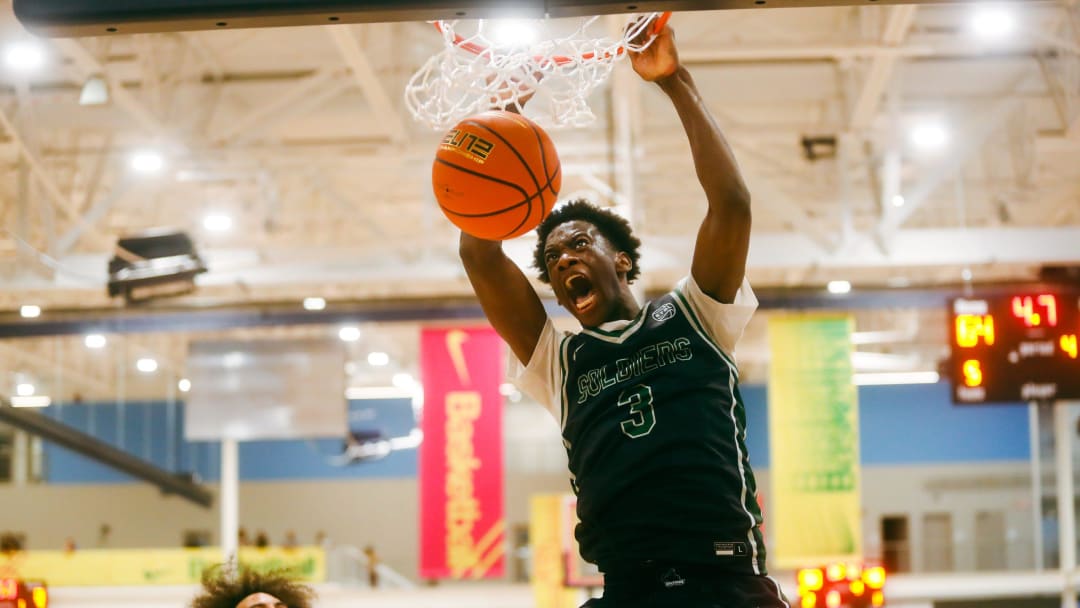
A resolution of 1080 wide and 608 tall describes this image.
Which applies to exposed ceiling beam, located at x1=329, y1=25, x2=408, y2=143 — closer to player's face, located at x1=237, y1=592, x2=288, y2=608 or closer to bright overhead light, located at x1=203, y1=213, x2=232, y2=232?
bright overhead light, located at x1=203, y1=213, x2=232, y2=232

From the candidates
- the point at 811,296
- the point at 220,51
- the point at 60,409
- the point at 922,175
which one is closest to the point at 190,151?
the point at 220,51

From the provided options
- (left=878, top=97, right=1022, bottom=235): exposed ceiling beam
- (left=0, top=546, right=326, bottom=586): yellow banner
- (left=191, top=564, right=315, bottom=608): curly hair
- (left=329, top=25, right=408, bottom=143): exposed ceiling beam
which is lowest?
(left=0, top=546, right=326, bottom=586): yellow banner

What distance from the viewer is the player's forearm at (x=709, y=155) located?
303cm

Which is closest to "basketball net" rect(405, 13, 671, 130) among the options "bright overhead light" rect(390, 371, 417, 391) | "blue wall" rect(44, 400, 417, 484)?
"bright overhead light" rect(390, 371, 417, 391)

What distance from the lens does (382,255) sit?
14289 millimetres

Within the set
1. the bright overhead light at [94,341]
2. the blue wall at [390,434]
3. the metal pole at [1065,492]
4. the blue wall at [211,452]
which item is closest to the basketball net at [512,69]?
the metal pole at [1065,492]

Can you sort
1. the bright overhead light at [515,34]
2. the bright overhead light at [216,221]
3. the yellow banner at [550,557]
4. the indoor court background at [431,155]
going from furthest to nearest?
the bright overhead light at [216,221], the yellow banner at [550,557], the indoor court background at [431,155], the bright overhead light at [515,34]

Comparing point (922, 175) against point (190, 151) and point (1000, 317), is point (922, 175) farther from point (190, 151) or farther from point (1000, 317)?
point (190, 151)

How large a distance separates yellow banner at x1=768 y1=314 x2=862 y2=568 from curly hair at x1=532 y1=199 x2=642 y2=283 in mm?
9823

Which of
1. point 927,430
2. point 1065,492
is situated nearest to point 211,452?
point 927,430

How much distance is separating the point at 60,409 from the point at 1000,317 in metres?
24.0

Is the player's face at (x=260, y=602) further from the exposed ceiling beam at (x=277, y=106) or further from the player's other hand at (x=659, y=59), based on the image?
the exposed ceiling beam at (x=277, y=106)

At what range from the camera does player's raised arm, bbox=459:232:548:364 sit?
341cm

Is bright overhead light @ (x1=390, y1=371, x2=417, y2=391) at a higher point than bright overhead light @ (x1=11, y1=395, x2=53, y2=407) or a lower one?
higher
